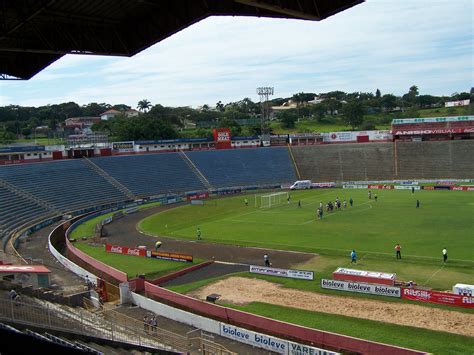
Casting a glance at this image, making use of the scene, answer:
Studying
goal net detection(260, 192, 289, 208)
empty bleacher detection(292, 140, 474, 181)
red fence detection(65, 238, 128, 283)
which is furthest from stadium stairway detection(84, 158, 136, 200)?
empty bleacher detection(292, 140, 474, 181)

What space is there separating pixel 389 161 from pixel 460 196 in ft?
89.6

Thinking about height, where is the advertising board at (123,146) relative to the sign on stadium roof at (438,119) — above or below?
below

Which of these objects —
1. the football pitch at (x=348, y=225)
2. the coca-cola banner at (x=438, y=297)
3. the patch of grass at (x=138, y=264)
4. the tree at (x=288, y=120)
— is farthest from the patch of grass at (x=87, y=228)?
the tree at (x=288, y=120)

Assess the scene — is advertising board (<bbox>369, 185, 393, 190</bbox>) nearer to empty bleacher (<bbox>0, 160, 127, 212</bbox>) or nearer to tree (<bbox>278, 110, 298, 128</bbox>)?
empty bleacher (<bbox>0, 160, 127, 212</bbox>)

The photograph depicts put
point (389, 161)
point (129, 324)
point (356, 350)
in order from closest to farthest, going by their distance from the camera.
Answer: point (356, 350) < point (129, 324) < point (389, 161)

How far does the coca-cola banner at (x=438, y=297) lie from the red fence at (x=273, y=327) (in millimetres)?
7225

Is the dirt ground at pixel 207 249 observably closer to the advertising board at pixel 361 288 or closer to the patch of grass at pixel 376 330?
the advertising board at pixel 361 288

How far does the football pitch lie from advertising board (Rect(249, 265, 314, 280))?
6806 millimetres

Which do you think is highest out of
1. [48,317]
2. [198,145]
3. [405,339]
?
[198,145]

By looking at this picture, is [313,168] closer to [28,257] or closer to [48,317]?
[28,257]

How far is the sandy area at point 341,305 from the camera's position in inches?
928

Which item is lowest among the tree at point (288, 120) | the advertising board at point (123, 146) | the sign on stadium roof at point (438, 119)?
the advertising board at point (123, 146)

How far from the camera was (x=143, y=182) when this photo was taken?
8144 cm

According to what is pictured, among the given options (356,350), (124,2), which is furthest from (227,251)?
(124,2)
